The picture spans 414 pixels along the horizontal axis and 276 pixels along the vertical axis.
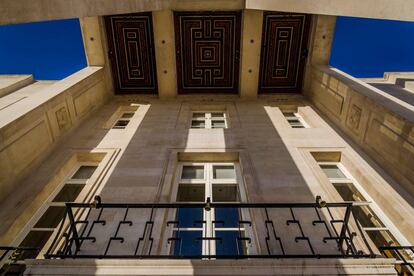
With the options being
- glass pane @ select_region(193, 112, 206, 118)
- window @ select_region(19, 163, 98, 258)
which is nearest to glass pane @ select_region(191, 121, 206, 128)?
glass pane @ select_region(193, 112, 206, 118)

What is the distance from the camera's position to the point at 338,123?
724cm

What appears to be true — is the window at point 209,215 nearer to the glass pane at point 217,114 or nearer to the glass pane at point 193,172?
the glass pane at point 193,172

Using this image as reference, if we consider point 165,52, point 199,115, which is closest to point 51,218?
point 199,115

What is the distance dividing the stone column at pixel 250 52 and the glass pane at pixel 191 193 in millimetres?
5588

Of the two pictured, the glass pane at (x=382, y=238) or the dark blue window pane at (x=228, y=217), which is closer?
the glass pane at (x=382, y=238)

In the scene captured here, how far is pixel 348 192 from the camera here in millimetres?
5266

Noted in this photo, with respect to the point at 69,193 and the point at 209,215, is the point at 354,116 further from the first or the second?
the point at 69,193

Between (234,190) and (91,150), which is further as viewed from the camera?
(91,150)

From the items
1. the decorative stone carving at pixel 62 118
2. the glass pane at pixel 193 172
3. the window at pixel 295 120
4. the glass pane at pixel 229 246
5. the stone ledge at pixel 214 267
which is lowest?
the glass pane at pixel 229 246

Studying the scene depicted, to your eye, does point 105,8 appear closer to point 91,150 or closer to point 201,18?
point 91,150

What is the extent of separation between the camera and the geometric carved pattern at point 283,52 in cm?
880

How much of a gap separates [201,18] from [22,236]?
838cm

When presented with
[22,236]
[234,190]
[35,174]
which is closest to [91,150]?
[35,174]

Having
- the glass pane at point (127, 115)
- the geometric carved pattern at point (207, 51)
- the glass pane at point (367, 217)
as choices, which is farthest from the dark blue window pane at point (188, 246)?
A: the geometric carved pattern at point (207, 51)
